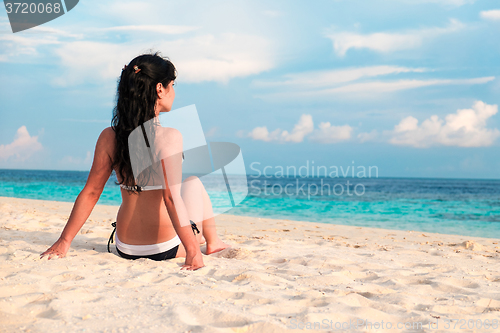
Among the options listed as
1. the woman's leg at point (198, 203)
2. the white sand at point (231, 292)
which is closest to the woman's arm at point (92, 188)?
the white sand at point (231, 292)

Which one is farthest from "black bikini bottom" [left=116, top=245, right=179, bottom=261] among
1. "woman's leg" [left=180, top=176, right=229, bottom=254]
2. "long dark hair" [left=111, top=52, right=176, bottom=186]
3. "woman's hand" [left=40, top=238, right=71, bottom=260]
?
"long dark hair" [left=111, top=52, right=176, bottom=186]

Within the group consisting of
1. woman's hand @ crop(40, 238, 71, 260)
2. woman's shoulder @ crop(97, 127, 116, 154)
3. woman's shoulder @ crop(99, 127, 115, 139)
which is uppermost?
woman's shoulder @ crop(99, 127, 115, 139)

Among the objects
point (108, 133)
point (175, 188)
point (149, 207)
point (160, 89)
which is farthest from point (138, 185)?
point (160, 89)

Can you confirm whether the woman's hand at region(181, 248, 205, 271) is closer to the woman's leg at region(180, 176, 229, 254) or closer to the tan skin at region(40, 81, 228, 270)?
the tan skin at region(40, 81, 228, 270)

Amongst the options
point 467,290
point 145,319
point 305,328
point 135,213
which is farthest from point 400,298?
point 135,213

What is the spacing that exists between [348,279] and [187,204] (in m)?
1.32

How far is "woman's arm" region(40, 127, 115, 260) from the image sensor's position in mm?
2281

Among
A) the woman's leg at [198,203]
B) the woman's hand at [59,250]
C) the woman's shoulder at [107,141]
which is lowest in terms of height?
the woman's hand at [59,250]

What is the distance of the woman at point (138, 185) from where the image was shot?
2199mm

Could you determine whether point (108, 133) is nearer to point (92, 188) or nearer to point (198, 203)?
point (92, 188)

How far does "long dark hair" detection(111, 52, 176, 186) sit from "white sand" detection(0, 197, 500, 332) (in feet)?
2.39

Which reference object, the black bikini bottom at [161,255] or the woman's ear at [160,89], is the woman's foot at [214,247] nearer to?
the black bikini bottom at [161,255]

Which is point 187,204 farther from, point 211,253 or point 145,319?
point 145,319

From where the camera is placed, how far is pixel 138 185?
2.29m
